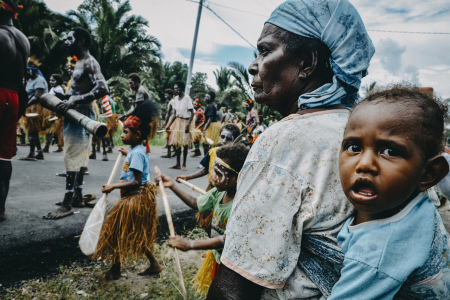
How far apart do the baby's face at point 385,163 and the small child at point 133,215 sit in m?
2.64

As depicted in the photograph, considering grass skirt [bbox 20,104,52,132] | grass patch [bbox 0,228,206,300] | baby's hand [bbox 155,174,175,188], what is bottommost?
grass patch [bbox 0,228,206,300]

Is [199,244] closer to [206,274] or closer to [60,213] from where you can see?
[206,274]

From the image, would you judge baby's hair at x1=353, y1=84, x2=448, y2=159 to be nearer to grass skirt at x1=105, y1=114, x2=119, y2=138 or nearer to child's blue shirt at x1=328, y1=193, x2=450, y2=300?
child's blue shirt at x1=328, y1=193, x2=450, y2=300

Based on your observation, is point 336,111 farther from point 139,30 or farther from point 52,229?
point 139,30

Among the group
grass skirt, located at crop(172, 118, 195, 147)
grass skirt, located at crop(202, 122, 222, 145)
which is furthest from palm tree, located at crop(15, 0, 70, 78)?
grass skirt, located at crop(172, 118, 195, 147)

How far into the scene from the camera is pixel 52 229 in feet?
12.0

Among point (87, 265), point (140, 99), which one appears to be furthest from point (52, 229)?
point (140, 99)

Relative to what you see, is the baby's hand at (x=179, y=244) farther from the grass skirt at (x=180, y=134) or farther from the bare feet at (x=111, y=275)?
the grass skirt at (x=180, y=134)

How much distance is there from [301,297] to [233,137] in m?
4.17

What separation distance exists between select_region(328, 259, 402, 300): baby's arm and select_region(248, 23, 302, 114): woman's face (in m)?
0.73

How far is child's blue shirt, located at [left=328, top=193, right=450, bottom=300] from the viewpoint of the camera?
82cm

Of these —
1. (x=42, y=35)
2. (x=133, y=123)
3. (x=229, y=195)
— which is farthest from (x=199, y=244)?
(x=42, y=35)

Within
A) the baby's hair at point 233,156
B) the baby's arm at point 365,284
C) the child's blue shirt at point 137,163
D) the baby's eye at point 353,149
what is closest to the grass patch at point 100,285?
the child's blue shirt at point 137,163

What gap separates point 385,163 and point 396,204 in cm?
12
